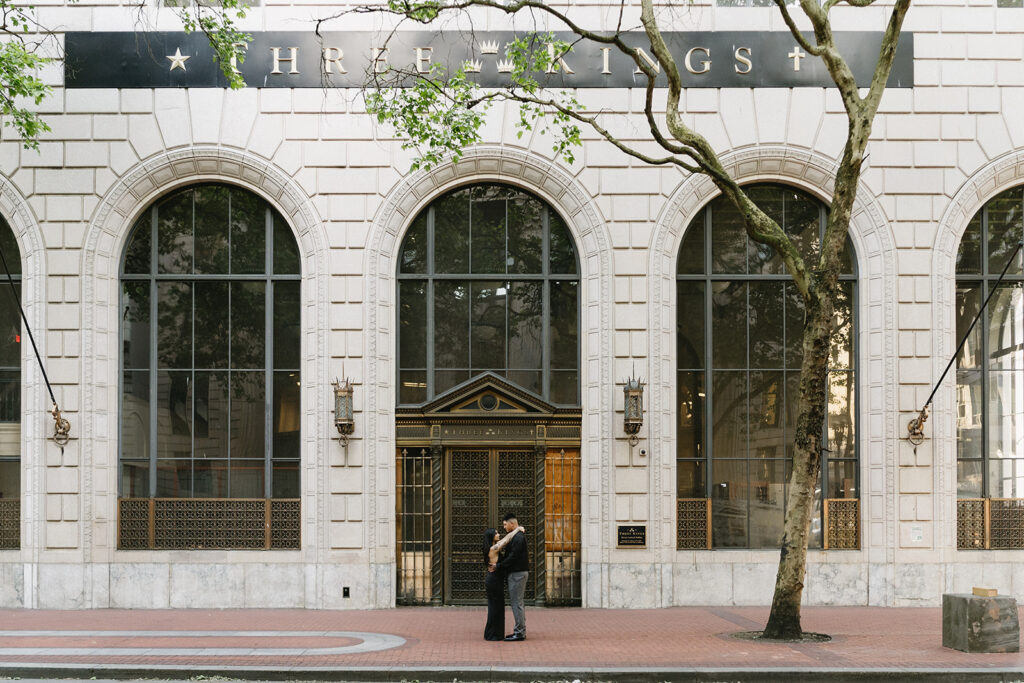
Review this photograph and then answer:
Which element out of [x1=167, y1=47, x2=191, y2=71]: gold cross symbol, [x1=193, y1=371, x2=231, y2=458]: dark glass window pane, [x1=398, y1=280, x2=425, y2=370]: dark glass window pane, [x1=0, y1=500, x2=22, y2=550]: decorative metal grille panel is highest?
[x1=167, y1=47, x2=191, y2=71]: gold cross symbol

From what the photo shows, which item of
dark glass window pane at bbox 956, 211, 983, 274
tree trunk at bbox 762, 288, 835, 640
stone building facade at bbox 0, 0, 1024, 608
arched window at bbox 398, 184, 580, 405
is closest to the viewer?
tree trunk at bbox 762, 288, 835, 640

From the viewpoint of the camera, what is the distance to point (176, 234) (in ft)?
63.8

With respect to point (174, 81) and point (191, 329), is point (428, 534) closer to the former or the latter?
point (191, 329)

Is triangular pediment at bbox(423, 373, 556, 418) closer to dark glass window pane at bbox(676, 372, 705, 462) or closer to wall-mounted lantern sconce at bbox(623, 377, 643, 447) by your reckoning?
wall-mounted lantern sconce at bbox(623, 377, 643, 447)

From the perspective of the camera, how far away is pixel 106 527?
1872cm

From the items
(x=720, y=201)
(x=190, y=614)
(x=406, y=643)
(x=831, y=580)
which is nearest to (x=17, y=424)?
(x=190, y=614)

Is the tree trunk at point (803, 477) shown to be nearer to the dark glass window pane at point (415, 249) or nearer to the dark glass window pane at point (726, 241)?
the dark glass window pane at point (726, 241)

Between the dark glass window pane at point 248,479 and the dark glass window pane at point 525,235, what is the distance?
5706mm

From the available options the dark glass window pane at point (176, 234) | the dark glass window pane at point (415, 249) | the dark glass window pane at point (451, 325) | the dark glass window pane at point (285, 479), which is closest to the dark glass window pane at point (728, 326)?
the dark glass window pane at point (451, 325)

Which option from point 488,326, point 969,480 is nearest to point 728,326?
point 488,326

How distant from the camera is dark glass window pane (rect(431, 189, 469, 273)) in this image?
761 inches

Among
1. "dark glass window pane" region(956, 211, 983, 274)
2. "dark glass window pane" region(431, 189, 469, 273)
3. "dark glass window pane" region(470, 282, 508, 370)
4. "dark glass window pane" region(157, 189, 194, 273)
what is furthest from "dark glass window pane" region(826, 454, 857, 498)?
"dark glass window pane" region(157, 189, 194, 273)

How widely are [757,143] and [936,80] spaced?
341cm

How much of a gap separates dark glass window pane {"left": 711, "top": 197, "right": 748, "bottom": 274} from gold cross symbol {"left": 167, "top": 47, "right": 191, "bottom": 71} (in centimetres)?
978
